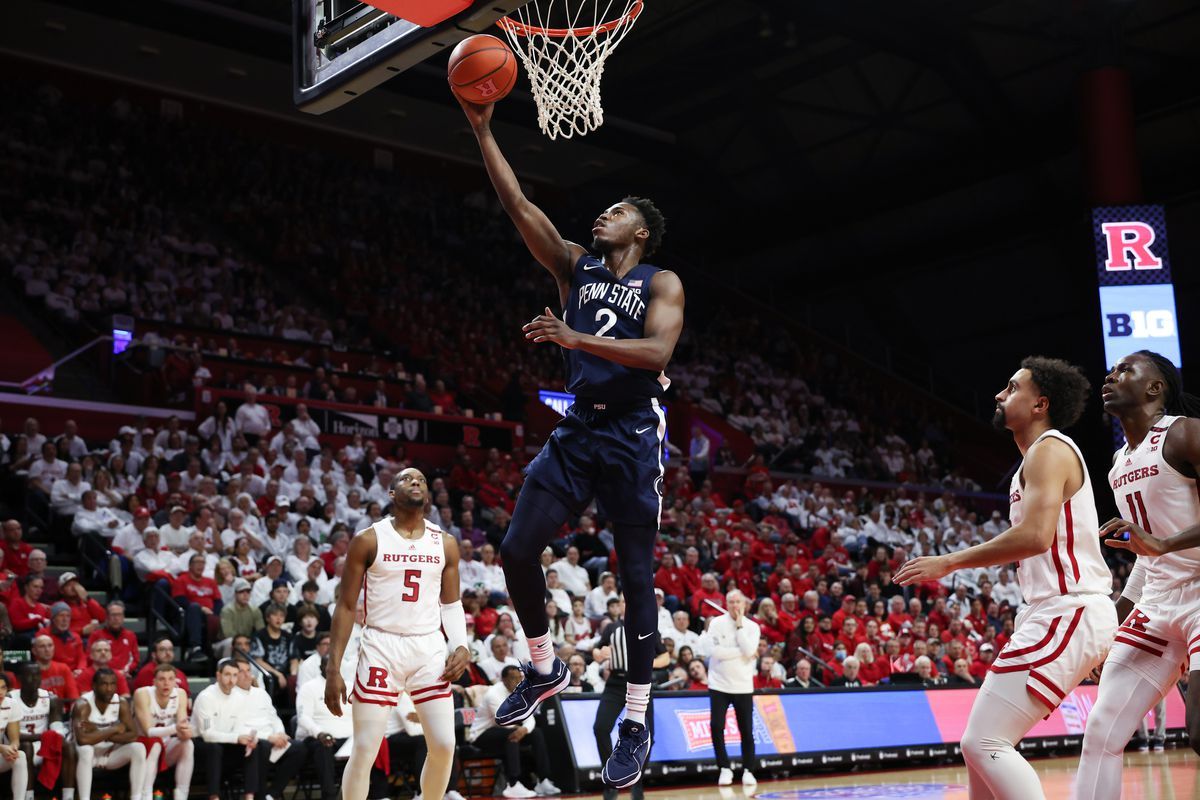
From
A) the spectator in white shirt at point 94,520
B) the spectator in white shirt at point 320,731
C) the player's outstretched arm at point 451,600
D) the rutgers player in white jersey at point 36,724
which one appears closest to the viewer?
the player's outstretched arm at point 451,600

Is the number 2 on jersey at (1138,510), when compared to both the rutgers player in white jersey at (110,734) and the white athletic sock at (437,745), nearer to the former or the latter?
the white athletic sock at (437,745)

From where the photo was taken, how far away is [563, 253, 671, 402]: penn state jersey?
14.7 ft

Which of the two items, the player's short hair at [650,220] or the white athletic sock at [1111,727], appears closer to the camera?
the white athletic sock at [1111,727]

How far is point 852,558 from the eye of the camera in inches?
759

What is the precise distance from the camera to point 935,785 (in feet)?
36.8

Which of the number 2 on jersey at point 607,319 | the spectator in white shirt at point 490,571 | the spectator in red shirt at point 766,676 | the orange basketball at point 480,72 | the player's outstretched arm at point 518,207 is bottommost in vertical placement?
the spectator in red shirt at point 766,676

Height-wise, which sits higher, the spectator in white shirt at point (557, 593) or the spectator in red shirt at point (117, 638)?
the spectator in white shirt at point (557, 593)

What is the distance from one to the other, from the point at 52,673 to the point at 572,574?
6.15 meters

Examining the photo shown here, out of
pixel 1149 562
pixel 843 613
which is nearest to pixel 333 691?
pixel 1149 562

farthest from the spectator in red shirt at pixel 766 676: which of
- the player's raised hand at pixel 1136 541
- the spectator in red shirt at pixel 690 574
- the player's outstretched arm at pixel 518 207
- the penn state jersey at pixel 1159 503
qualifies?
the player's outstretched arm at pixel 518 207

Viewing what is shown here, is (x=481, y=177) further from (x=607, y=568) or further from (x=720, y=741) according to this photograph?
(x=720, y=741)

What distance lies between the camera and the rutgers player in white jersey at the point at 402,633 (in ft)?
21.4

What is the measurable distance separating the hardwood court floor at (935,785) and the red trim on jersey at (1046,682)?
5411 mm

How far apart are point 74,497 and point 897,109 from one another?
60.3 ft
